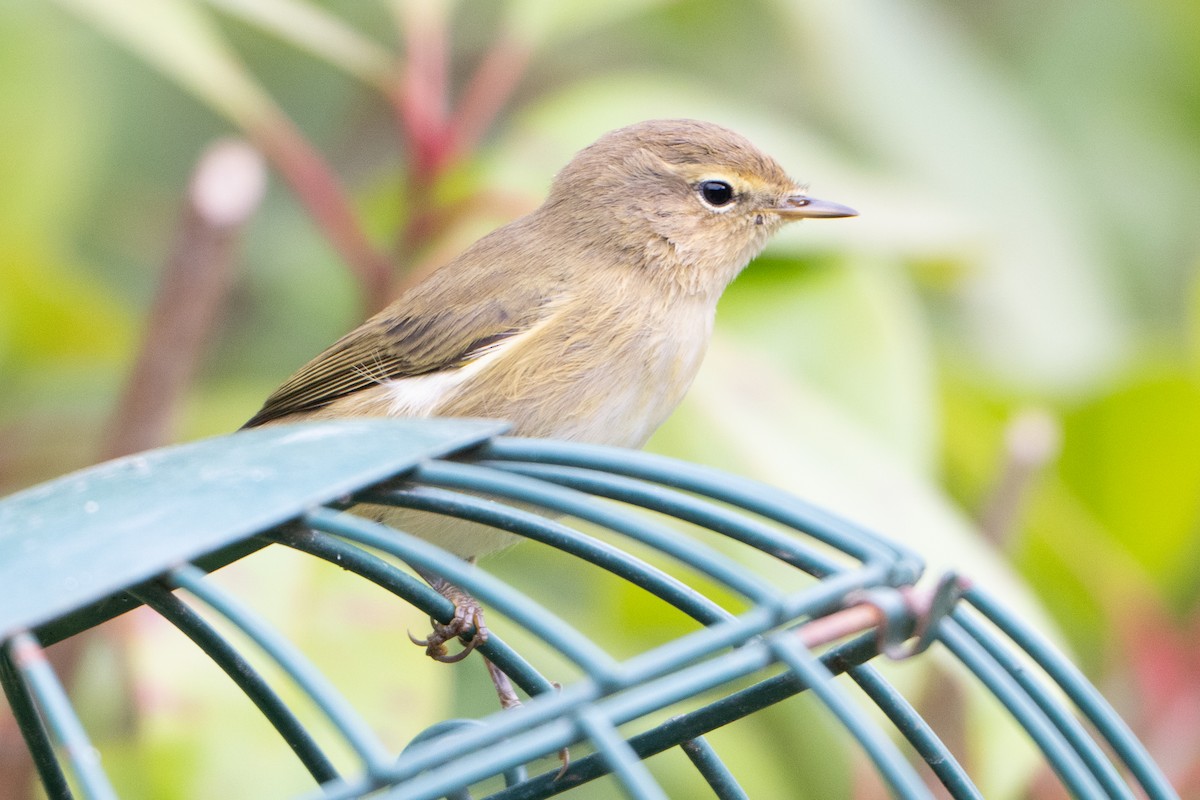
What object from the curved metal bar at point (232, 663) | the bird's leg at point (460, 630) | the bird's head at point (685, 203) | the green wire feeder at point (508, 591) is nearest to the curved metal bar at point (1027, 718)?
the green wire feeder at point (508, 591)

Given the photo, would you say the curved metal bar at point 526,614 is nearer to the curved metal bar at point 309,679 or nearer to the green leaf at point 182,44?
the curved metal bar at point 309,679

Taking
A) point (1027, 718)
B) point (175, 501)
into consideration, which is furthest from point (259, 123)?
point (1027, 718)

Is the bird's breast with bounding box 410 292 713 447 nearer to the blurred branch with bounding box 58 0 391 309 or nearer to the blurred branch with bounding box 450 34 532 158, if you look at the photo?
the blurred branch with bounding box 58 0 391 309

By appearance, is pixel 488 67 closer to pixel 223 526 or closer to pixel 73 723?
pixel 223 526

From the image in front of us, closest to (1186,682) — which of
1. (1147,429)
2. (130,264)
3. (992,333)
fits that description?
(1147,429)

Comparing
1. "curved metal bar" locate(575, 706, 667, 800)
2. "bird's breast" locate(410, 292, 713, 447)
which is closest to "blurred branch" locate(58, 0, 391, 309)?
"bird's breast" locate(410, 292, 713, 447)
